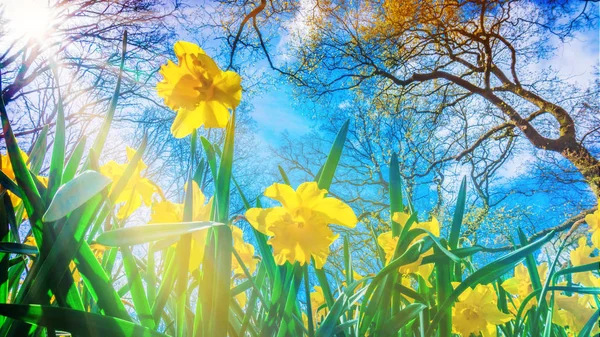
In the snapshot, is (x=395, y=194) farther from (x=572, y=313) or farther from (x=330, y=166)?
(x=572, y=313)

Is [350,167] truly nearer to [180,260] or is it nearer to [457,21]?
[457,21]

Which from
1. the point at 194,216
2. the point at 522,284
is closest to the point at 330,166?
the point at 194,216

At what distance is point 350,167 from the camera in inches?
242

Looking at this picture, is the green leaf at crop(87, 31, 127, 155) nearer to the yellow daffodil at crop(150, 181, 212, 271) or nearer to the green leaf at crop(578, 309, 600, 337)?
the yellow daffodil at crop(150, 181, 212, 271)

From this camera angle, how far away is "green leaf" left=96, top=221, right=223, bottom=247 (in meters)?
0.21

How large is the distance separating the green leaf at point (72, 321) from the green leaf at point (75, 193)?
69 millimetres

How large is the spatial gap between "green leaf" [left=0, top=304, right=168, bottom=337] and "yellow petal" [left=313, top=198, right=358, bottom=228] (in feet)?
0.65

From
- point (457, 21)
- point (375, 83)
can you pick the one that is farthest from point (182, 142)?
point (457, 21)

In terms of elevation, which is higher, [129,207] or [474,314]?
[129,207]

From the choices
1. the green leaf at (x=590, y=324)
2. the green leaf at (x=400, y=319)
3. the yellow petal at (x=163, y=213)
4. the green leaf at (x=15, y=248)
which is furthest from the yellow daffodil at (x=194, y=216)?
the green leaf at (x=590, y=324)

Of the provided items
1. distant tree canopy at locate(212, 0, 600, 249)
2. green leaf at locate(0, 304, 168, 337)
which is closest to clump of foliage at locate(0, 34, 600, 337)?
green leaf at locate(0, 304, 168, 337)

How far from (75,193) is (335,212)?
245 mm

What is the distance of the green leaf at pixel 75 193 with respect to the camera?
198 millimetres

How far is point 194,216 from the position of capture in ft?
1.33
